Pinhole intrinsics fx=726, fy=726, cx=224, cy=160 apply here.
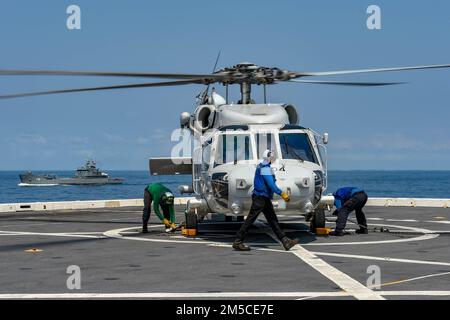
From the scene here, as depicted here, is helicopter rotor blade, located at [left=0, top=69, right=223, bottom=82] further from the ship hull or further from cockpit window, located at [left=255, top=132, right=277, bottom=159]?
the ship hull

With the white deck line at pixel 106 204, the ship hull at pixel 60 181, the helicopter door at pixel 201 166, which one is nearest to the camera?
the helicopter door at pixel 201 166

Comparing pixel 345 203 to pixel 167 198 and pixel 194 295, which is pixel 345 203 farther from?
pixel 194 295

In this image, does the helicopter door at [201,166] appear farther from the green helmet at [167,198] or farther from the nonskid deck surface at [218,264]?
the nonskid deck surface at [218,264]

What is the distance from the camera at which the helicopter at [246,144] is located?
634 inches

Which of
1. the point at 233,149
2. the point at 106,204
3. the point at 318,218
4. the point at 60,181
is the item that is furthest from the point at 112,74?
the point at 60,181

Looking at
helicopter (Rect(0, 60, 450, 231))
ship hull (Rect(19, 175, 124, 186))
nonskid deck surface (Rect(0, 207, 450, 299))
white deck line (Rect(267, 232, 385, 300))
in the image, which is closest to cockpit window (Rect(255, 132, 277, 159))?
helicopter (Rect(0, 60, 450, 231))

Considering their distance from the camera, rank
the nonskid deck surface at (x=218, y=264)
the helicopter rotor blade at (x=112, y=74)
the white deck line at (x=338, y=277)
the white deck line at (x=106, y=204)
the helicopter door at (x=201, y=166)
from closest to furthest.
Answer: the white deck line at (x=338, y=277), the nonskid deck surface at (x=218, y=264), the helicopter rotor blade at (x=112, y=74), the helicopter door at (x=201, y=166), the white deck line at (x=106, y=204)

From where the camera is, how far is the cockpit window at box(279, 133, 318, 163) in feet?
57.1

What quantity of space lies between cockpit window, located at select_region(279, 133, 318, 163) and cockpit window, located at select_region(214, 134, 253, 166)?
2.74 ft

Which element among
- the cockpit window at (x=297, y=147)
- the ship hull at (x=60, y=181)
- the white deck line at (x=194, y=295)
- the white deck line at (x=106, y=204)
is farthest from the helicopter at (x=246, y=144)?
the ship hull at (x=60, y=181)

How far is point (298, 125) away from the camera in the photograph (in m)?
18.2

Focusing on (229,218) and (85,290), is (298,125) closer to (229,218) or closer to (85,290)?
(229,218)
